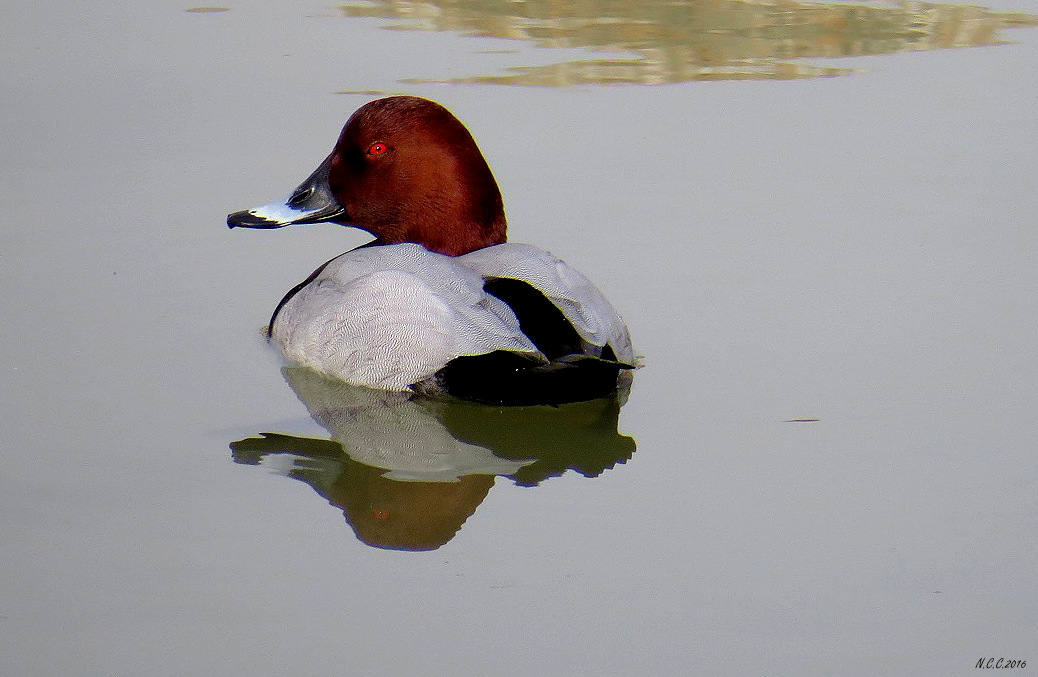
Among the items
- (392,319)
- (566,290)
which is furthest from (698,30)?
(392,319)

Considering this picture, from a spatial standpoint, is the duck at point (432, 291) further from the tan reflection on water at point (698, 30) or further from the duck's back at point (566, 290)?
the tan reflection on water at point (698, 30)

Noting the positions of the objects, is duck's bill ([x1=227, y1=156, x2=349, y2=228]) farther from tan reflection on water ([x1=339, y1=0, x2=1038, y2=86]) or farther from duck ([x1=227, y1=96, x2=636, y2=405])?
tan reflection on water ([x1=339, y1=0, x2=1038, y2=86])

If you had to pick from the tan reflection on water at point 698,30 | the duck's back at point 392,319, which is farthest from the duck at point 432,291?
the tan reflection on water at point 698,30

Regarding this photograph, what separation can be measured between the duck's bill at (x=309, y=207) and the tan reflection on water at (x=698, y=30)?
8.44 ft

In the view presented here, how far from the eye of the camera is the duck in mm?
4348

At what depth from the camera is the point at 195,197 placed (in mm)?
6234

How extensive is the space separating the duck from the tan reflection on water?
2.66 metres

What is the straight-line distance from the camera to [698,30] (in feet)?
29.5

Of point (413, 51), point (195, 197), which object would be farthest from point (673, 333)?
point (413, 51)

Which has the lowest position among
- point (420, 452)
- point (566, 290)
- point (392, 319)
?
point (420, 452)

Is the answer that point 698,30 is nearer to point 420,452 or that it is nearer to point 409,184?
point 409,184

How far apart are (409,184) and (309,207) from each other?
422 mm

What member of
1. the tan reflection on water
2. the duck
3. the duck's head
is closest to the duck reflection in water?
the duck

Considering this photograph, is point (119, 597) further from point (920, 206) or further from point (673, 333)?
point (920, 206)
